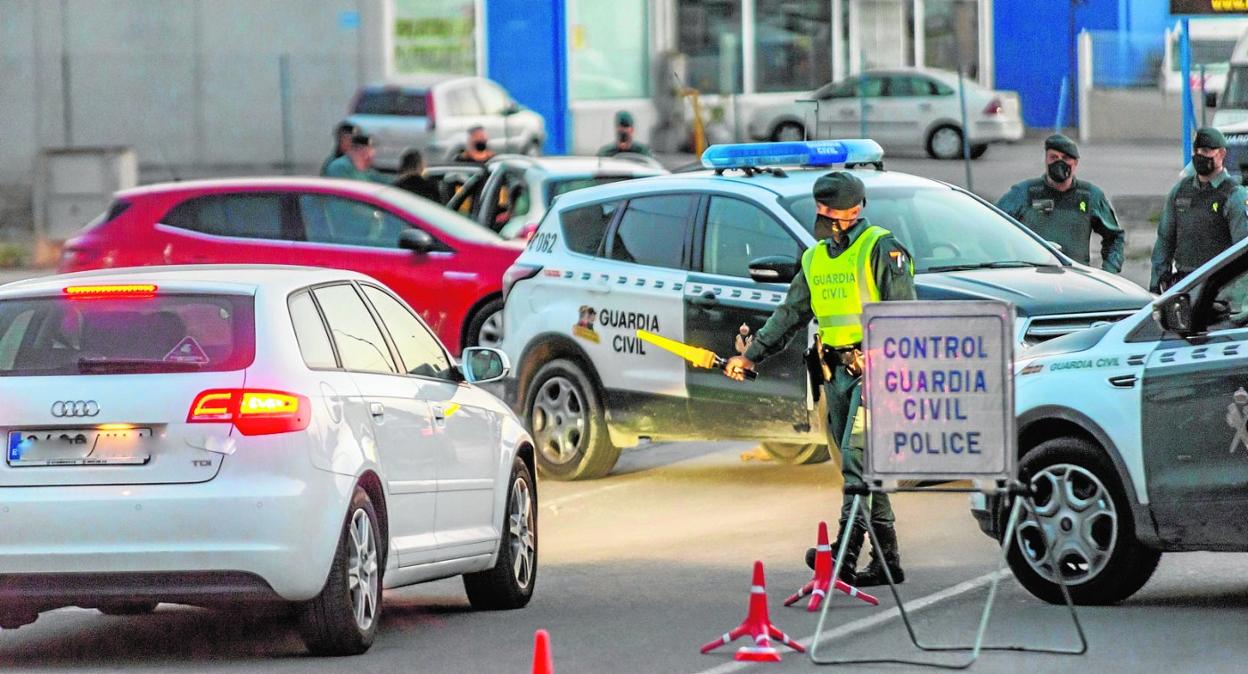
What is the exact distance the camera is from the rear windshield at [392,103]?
36.6 m

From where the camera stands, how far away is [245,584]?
8.20 m

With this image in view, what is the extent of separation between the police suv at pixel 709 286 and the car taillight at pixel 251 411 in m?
4.20

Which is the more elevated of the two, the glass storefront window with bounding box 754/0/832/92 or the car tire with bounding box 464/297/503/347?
the glass storefront window with bounding box 754/0/832/92

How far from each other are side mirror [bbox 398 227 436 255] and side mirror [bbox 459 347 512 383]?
8.25 meters

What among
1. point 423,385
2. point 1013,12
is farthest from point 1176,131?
point 423,385

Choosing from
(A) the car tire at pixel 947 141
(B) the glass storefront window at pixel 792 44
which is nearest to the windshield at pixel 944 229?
(A) the car tire at pixel 947 141

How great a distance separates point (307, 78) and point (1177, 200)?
26.9 meters

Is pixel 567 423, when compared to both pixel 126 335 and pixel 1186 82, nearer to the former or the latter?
pixel 126 335

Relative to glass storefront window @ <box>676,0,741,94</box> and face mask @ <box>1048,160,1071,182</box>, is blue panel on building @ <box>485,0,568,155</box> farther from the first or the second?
face mask @ <box>1048,160,1071,182</box>

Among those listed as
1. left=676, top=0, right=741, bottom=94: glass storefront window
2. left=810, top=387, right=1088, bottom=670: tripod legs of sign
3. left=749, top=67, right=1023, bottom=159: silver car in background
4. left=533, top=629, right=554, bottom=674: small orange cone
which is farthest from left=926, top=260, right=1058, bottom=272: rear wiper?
left=676, top=0, right=741, bottom=94: glass storefront window

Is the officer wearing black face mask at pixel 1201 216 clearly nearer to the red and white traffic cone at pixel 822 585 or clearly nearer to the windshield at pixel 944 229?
the windshield at pixel 944 229

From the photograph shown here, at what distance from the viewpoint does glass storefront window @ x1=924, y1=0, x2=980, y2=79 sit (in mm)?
44312

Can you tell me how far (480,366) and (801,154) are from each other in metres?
4.01

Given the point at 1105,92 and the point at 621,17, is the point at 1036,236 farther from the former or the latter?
the point at 621,17
